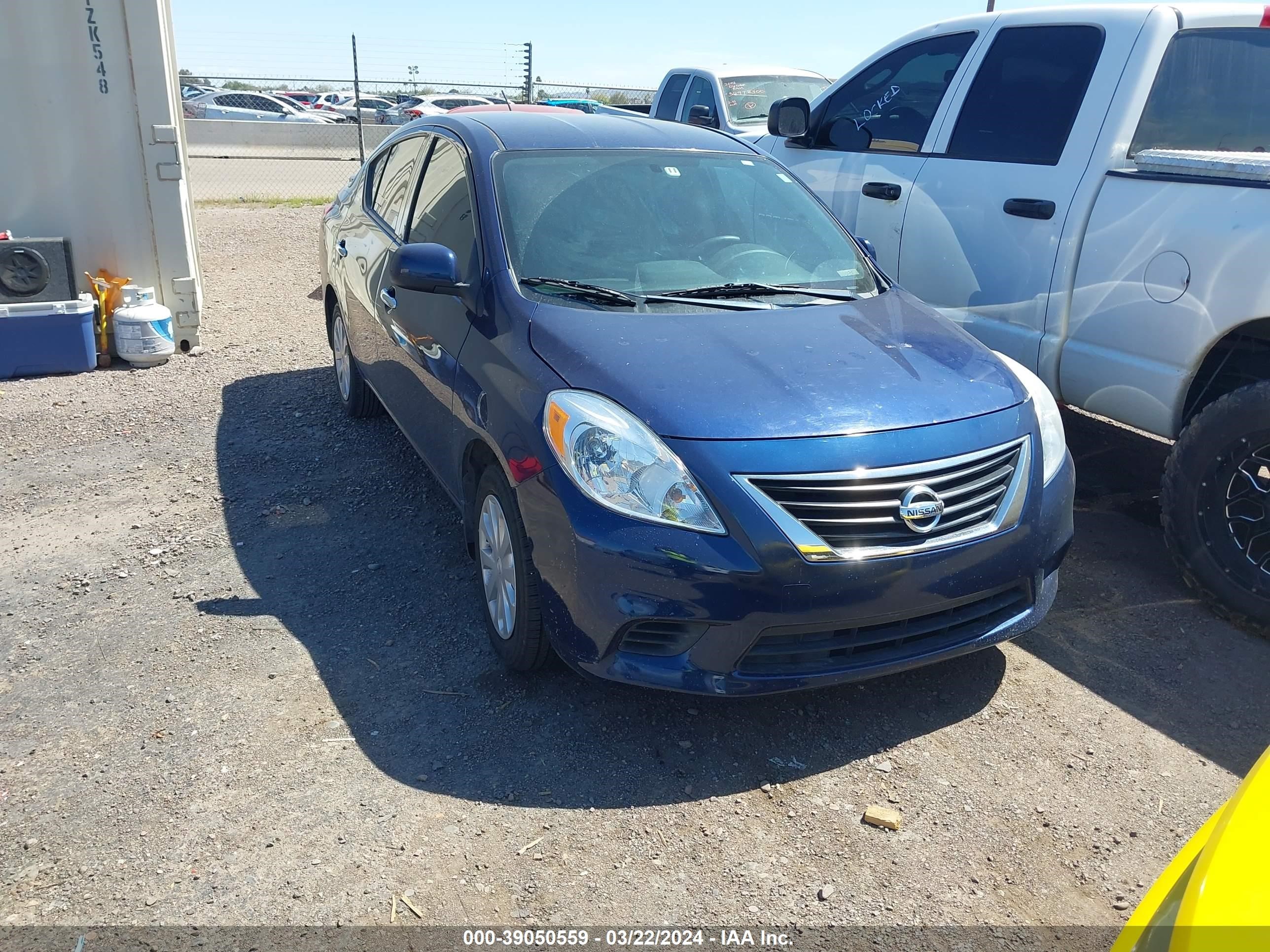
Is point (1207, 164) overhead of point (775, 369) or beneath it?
overhead

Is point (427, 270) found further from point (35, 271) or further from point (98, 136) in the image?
point (98, 136)

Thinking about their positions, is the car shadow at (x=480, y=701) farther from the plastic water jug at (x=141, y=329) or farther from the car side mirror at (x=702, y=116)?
the car side mirror at (x=702, y=116)

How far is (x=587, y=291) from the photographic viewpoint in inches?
140

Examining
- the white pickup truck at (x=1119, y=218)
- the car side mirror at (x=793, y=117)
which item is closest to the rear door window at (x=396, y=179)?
the car side mirror at (x=793, y=117)

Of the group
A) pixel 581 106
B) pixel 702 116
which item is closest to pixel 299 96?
pixel 702 116

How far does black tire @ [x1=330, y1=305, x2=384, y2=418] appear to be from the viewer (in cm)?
559

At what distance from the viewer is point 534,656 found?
325 centimetres

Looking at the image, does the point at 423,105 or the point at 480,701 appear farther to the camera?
the point at 423,105

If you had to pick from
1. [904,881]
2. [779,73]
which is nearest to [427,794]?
[904,881]

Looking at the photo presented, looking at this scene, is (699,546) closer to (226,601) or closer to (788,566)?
(788,566)

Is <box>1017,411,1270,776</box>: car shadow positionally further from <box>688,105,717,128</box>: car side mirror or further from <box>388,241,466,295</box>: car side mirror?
<box>688,105,717,128</box>: car side mirror

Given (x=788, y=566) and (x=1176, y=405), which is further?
(x=1176, y=405)

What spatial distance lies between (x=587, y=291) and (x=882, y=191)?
2381 millimetres

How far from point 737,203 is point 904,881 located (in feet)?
8.74
